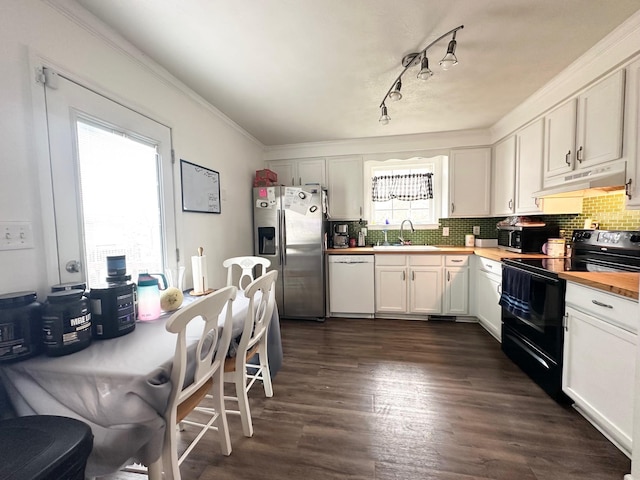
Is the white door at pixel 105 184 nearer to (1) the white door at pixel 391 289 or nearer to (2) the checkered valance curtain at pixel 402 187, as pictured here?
(1) the white door at pixel 391 289

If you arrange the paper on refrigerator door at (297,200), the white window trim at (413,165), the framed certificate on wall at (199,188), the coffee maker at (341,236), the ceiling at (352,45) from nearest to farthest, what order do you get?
the ceiling at (352,45), the framed certificate on wall at (199,188), the paper on refrigerator door at (297,200), the white window trim at (413,165), the coffee maker at (341,236)

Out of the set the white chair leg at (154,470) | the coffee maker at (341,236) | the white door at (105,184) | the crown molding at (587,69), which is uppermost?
the crown molding at (587,69)

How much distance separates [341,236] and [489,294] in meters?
1.85

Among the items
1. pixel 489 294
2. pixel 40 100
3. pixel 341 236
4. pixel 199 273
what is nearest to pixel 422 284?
pixel 489 294

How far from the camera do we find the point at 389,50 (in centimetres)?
174

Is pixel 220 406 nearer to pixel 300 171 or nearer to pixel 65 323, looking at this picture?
pixel 65 323

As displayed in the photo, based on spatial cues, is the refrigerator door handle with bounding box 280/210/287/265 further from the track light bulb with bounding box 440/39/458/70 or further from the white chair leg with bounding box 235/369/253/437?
the track light bulb with bounding box 440/39/458/70

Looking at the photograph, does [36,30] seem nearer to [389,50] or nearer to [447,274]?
[389,50]

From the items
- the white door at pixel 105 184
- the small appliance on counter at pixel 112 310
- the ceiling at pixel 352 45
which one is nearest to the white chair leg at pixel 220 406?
the small appliance on counter at pixel 112 310

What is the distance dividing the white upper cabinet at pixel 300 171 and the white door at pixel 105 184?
191 cm

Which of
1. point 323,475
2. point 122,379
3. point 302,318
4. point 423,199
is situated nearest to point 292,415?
point 323,475

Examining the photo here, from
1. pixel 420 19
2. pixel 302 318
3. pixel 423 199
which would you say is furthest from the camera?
pixel 423 199

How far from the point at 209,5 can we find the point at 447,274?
3225mm

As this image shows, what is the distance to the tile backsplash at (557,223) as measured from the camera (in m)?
1.99
